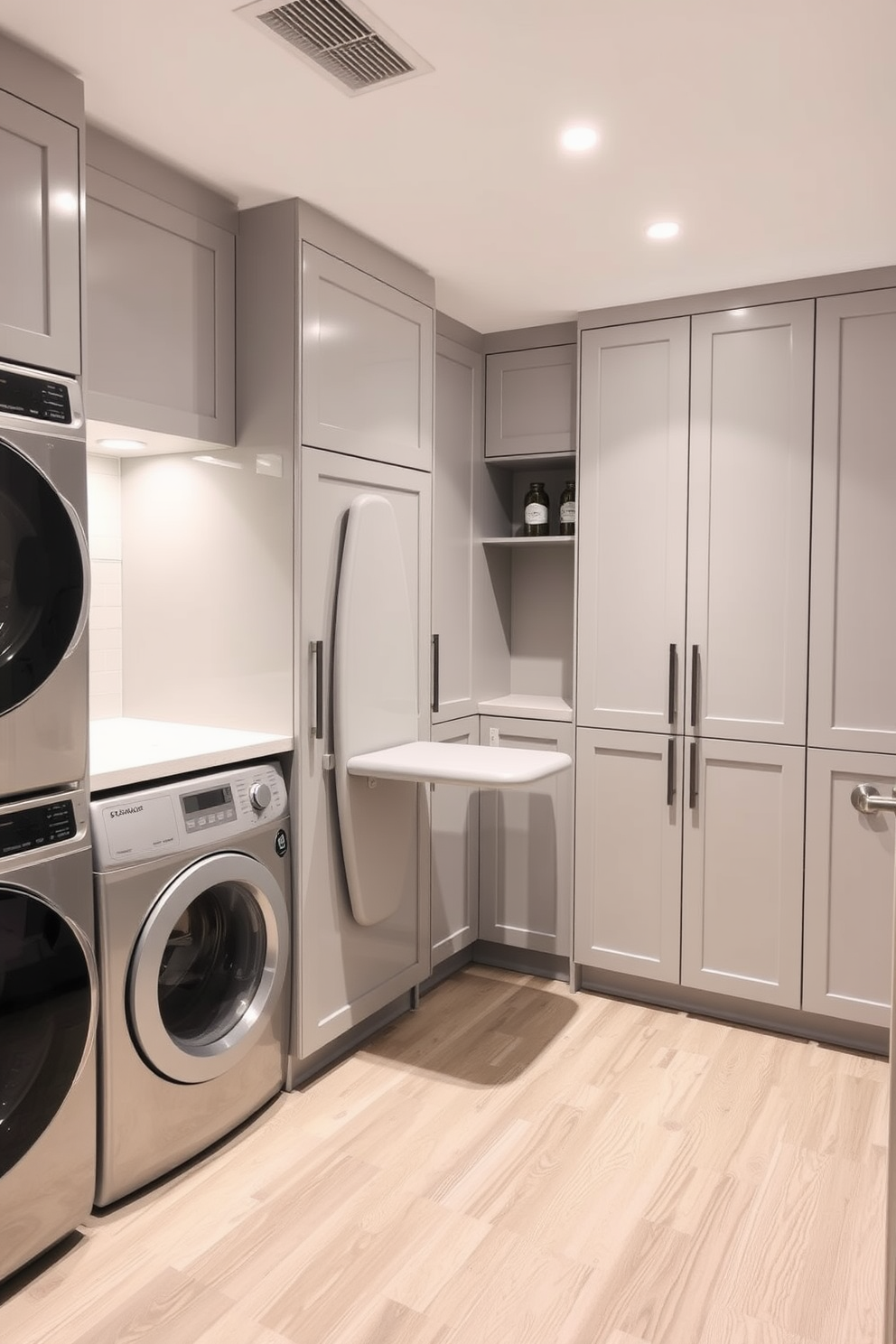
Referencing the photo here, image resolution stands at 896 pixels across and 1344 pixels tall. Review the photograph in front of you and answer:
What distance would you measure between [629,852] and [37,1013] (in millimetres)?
2013

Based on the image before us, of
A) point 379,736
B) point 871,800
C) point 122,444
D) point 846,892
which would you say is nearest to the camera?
point 871,800

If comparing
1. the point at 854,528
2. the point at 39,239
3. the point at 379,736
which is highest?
the point at 39,239

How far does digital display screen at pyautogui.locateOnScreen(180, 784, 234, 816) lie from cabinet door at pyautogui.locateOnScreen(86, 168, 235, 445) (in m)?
0.89

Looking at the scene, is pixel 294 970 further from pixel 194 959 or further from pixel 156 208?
pixel 156 208

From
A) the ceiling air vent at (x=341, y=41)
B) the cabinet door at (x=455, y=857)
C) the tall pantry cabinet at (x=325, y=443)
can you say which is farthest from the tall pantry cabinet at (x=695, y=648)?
the ceiling air vent at (x=341, y=41)

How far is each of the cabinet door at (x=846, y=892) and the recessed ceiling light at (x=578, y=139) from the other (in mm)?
1841

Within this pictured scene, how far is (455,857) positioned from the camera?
3.45 metres

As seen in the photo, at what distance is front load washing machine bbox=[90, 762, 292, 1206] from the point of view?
2051mm

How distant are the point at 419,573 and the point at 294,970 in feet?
4.17

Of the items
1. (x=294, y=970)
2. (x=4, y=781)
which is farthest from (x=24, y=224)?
(x=294, y=970)

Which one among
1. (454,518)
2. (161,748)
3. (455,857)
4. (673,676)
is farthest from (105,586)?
(673,676)

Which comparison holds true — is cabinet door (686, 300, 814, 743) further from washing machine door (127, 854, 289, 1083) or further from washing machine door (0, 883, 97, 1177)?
washing machine door (0, 883, 97, 1177)

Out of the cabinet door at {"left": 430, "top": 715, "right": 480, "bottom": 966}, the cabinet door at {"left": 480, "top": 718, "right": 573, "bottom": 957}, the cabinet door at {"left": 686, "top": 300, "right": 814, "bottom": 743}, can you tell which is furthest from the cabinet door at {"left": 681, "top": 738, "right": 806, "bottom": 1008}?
the cabinet door at {"left": 430, "top": 715, "right": 480, "bottom": 966}

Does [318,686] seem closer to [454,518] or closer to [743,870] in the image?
[454,518]
